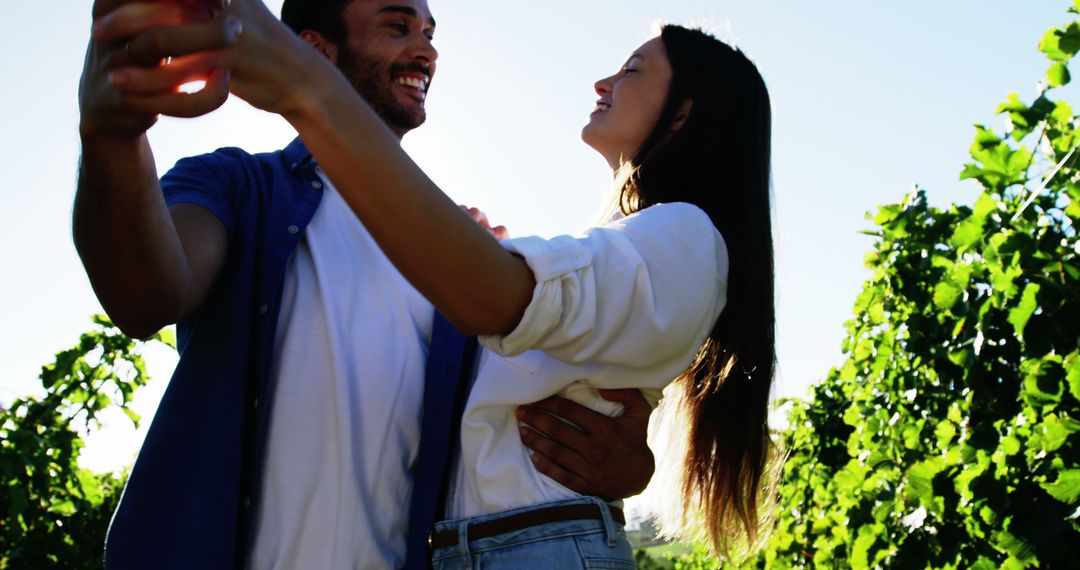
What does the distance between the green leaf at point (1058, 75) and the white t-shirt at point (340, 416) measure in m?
2.07

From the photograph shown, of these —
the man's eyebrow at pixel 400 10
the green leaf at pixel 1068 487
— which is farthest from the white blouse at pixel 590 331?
the green leaf at pixel 1068 487

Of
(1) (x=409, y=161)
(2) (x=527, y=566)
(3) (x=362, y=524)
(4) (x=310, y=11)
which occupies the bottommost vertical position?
(2) (x=527, y=566)

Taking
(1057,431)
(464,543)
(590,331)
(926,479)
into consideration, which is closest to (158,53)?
(590,331)

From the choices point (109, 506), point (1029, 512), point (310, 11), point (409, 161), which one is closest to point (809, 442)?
point (1029, 512)

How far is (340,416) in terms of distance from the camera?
1.86 metres

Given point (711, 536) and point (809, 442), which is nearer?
point (711, 536)

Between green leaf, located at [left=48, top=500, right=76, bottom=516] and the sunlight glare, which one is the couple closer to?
the sunlight glare

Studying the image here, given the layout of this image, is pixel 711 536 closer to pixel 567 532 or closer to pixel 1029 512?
pixel 567 532

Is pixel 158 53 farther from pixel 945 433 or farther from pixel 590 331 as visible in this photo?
pixel 945 433

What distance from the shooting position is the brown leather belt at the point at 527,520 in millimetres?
1744

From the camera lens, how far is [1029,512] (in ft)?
10.3

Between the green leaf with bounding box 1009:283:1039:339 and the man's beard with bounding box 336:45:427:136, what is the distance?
185 cm

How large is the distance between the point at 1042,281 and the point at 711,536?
155cm

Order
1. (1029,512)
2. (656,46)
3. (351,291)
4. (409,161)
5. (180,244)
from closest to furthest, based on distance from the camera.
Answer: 1. (409,161)
2. (180,244)
3. (351,291)
4. (656,46)
5. (1029,512)
